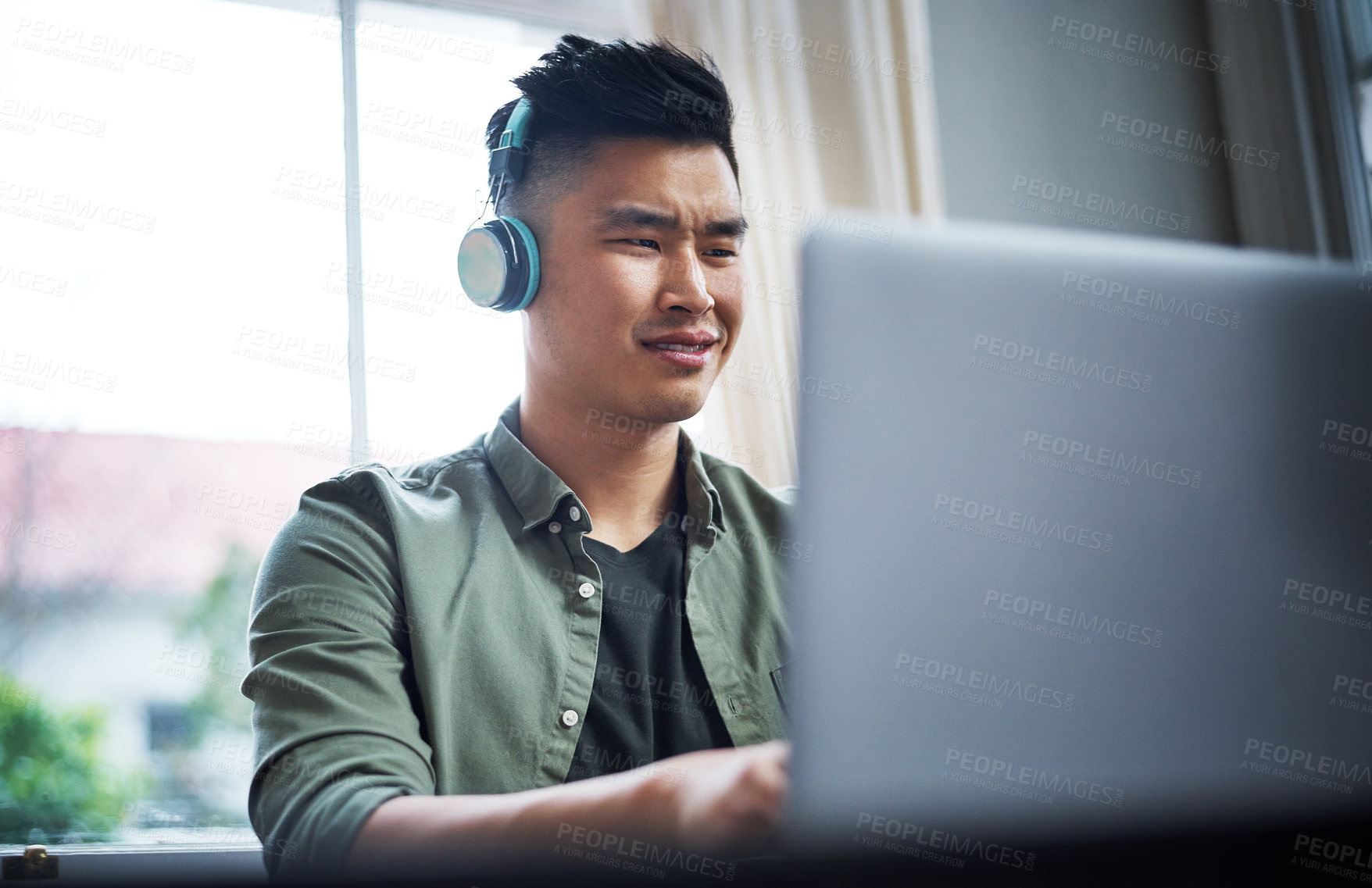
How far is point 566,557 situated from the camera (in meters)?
1.17

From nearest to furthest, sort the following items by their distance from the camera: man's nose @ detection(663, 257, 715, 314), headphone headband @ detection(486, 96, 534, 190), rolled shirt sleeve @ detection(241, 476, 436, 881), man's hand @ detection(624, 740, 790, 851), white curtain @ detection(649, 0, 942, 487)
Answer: man's hand @ detection(624, 740, 790, 851) < rolled shirt sleeve @ detection(241, 476, 436, 881) < man's nose @ detection(663, 257, 715, 314) < headphone headband @ detection(486, 96, 534, 190) < white curtain @ detection(649, 0, 942, 487)

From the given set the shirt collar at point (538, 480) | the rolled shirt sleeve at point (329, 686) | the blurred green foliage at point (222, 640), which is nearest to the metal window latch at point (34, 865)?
the blurred green foliage at point (222, 640)

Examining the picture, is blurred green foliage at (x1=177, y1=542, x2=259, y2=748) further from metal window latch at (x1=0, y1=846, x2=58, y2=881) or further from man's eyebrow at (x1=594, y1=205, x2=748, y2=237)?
man's eyebrow at (x1=594, y1=205, x2=748, y2=237)

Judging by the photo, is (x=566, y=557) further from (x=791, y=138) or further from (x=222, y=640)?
(x=791, y=138)

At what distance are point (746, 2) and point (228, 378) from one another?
4.49 feet

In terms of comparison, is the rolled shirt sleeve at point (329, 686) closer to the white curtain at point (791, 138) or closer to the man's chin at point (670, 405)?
the man's chin at point (670, 405)

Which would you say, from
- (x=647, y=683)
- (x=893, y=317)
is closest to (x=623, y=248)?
(x=647, y=683)

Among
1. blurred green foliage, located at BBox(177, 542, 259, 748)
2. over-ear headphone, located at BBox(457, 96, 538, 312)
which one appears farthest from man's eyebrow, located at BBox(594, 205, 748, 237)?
blurred green foliage, located at BBox(177, 542, 259, 748)

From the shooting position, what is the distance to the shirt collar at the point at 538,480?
46.9 inches

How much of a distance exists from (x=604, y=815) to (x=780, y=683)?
2.11ft

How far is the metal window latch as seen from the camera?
1489mm

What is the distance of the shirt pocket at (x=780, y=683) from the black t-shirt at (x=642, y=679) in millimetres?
90

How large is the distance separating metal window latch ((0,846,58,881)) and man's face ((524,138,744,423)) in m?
1.15

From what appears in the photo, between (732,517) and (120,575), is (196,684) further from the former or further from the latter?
(732,517)
